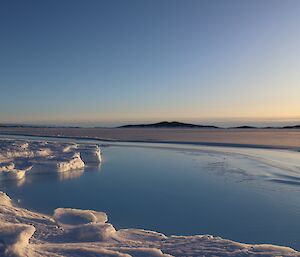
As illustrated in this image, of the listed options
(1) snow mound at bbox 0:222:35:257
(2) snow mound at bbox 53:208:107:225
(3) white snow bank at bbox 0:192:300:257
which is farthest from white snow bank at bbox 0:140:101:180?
(1) snow mound at bbox 0:222:35:257

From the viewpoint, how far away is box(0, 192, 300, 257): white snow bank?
3.97 metres

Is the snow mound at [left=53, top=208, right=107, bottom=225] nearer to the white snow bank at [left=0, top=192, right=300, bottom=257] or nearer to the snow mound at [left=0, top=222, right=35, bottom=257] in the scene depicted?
the white snow bank at [left=0, top=192, right=300, bottom=257]

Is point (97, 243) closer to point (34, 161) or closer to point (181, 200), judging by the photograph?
point (181, 200)

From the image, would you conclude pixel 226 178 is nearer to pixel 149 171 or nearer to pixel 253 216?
pixel 149 171

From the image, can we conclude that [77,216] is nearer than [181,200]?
Yes

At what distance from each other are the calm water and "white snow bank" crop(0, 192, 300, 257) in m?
0.55

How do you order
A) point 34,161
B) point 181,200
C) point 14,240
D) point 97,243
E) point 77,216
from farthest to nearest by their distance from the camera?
point 34,161
point 181,200
point 77,216
point 97,243
point 14,240

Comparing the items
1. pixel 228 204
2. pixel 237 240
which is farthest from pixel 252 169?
pixel 237 240

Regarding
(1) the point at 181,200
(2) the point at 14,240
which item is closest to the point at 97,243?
(2) the point at 14,240

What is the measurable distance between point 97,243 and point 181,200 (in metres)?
3.28

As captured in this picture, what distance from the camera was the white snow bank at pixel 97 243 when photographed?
3973mm

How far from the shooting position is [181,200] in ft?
24.9

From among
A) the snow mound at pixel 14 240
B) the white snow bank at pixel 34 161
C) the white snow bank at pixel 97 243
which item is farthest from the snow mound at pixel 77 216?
the white snow bank at pixel 34 161

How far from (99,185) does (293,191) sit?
4.96m
